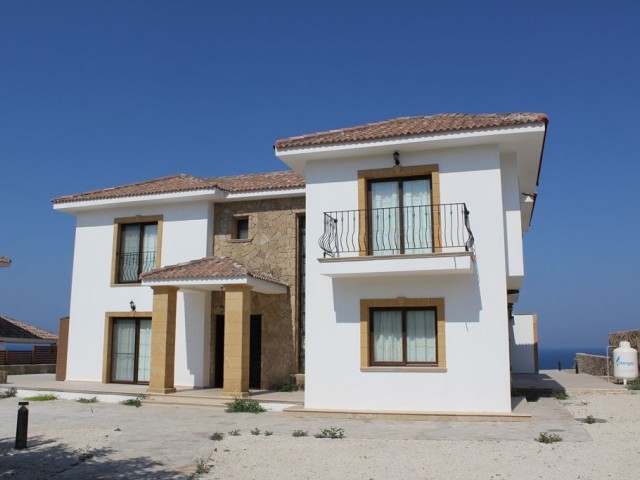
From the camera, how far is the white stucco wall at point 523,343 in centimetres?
2438

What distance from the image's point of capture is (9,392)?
53.8ft

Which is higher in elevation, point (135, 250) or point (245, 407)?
point (135, 250)

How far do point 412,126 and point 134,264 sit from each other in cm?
1000

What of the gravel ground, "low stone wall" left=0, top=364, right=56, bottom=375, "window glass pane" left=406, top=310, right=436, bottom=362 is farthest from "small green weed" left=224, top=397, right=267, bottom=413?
"low stone wall" left=0, top=364, right=56, bottom=375

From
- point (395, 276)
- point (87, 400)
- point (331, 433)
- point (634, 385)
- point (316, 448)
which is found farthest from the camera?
point (634, 385)

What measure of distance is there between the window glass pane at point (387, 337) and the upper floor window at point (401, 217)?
1.41 meters

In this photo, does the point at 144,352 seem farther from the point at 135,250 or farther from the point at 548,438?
the point at 548,438

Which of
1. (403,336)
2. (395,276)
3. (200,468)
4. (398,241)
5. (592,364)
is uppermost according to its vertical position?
(398,241)

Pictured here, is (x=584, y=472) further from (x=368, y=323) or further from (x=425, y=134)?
(x=425, y=134)

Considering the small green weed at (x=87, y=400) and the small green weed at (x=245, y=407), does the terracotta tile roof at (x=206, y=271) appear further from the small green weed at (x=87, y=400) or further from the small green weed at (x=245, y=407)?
the small green weed at (x=87, y=400)

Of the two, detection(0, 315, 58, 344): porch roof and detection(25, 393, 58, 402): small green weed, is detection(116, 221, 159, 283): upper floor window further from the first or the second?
detection(0, 315, 58, 344): porch roof

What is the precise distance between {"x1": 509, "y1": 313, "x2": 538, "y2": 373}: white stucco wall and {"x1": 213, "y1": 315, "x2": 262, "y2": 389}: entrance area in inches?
458

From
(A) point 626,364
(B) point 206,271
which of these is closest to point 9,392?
(B) point 206,271

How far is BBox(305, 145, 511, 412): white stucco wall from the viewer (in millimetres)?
12445
